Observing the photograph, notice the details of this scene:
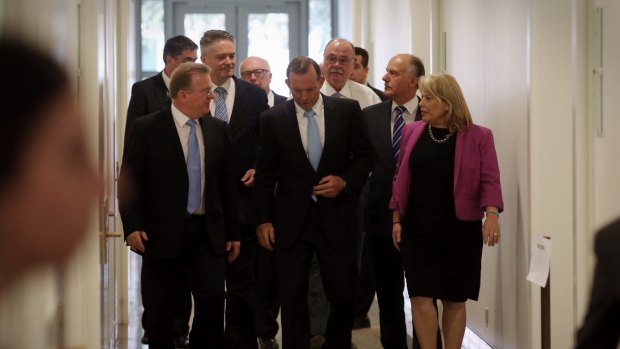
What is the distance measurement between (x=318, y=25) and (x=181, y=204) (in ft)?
34.2

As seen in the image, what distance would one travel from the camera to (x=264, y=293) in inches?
254

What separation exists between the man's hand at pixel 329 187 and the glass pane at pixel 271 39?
32.7 feet

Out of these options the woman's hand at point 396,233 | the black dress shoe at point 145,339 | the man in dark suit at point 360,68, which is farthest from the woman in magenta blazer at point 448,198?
the man in dark suit at point 360,68

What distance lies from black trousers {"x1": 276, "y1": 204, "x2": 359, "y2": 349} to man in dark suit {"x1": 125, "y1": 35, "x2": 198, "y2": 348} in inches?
22.4

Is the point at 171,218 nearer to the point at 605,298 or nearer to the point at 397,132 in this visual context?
the point at 397,132

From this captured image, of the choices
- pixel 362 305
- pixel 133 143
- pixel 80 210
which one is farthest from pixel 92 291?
pixel 80 210

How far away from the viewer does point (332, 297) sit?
17.5 feet

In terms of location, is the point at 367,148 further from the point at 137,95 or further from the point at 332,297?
the point at 137,95

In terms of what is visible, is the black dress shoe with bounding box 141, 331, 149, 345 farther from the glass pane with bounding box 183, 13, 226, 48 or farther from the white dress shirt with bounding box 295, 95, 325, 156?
the glass pane with bounding box 183, 13, 226, 48

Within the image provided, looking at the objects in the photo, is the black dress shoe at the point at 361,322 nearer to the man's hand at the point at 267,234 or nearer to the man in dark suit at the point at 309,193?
the man in dark suit at the point at 309,193

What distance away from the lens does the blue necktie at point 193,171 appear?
498cm

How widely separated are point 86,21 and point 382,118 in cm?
185

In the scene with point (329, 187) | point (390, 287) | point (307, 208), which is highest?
point (329, 187)

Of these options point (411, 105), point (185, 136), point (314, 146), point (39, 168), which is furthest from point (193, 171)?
point (39, 168)
